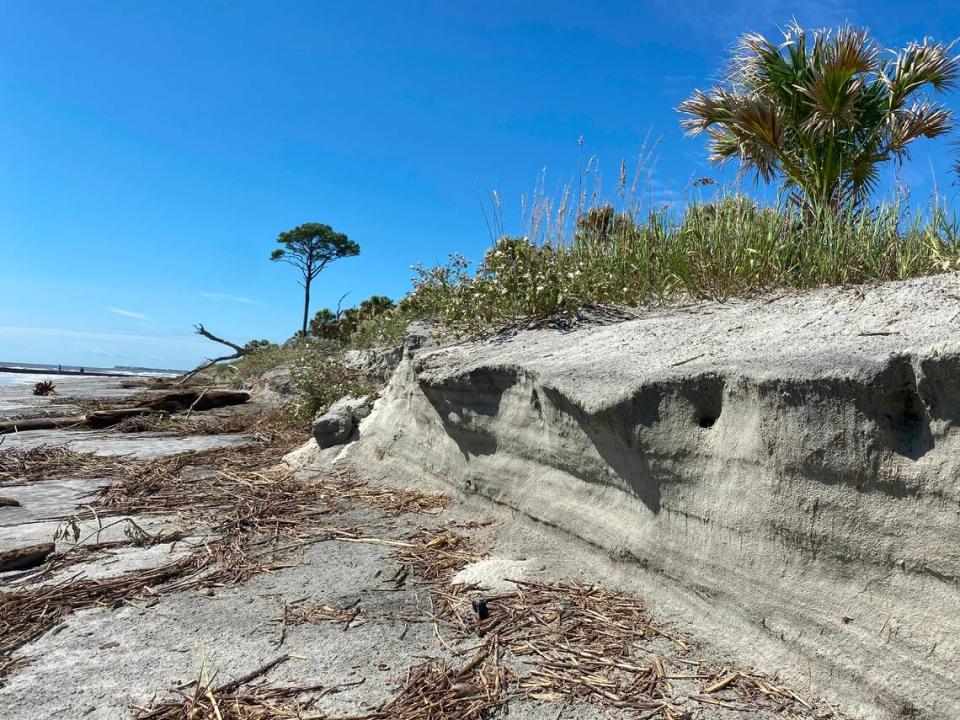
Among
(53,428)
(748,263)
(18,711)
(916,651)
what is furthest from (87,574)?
(53,428)

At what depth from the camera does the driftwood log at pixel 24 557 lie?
3.55 meters

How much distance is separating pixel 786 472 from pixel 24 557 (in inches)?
159

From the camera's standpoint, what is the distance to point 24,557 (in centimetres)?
360

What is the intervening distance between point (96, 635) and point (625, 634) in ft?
7.71

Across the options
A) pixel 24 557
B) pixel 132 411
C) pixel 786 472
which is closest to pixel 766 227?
pixel 786 472

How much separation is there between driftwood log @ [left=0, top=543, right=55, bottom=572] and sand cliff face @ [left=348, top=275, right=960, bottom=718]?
109 inches

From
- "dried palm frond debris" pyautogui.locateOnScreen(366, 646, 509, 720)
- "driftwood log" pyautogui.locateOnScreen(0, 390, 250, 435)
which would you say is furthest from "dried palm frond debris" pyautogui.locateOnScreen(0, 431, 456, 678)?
"driftwood log" pyautogui.locateOnScreen(0, 390, 250, 435)

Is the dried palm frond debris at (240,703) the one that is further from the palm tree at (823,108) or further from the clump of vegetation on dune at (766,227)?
the palm tree at (823,108)

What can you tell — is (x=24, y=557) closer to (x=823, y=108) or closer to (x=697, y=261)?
(x=697, y=261)

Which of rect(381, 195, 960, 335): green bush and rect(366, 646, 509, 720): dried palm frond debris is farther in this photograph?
rect(381, 195, 960, 335): green bush

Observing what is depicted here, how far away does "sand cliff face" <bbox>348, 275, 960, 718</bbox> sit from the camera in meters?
2.03

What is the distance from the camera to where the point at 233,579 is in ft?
11.1

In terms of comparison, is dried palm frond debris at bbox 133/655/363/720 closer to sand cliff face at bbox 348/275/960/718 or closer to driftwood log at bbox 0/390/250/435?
sand cliff face at bbox 348/275/960/718

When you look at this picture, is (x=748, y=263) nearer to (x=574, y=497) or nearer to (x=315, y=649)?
(x=574, y=497)
